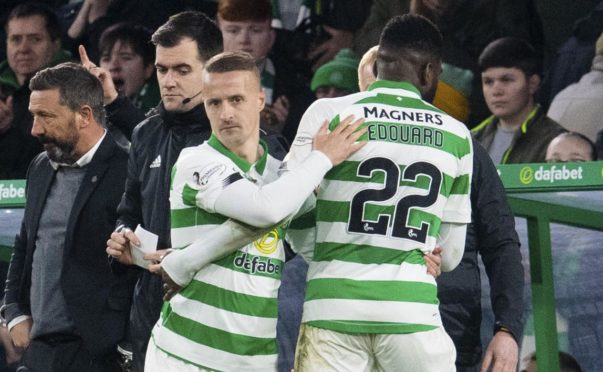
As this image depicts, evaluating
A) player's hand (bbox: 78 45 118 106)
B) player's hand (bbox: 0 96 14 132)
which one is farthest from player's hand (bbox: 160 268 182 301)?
player's hand (bbox: 0 96 14 132)

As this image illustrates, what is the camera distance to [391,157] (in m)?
3.82

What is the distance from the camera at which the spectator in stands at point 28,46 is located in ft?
25.2

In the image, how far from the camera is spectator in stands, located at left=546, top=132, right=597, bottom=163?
6062 millimetres

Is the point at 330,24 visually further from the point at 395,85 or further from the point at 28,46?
the point at 395,85

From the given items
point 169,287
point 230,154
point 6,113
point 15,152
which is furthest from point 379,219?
point 6,113

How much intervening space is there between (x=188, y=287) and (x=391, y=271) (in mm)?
606

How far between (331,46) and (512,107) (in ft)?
3.87

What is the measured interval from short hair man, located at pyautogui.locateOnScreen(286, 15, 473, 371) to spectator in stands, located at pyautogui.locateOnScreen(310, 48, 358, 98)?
292cm

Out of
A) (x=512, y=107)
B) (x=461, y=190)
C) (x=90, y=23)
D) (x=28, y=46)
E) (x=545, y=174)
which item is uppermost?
(x=90, y=23)

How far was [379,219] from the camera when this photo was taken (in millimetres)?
3807

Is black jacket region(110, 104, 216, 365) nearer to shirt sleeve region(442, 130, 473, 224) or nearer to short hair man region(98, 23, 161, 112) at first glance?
shirt sleeve region(442, 130, 473, 224)

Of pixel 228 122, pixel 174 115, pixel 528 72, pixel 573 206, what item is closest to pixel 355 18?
pixel 528 72

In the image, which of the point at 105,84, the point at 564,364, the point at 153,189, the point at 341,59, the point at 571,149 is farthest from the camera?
the point at 341,59

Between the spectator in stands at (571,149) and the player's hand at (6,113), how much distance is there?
319 cm
